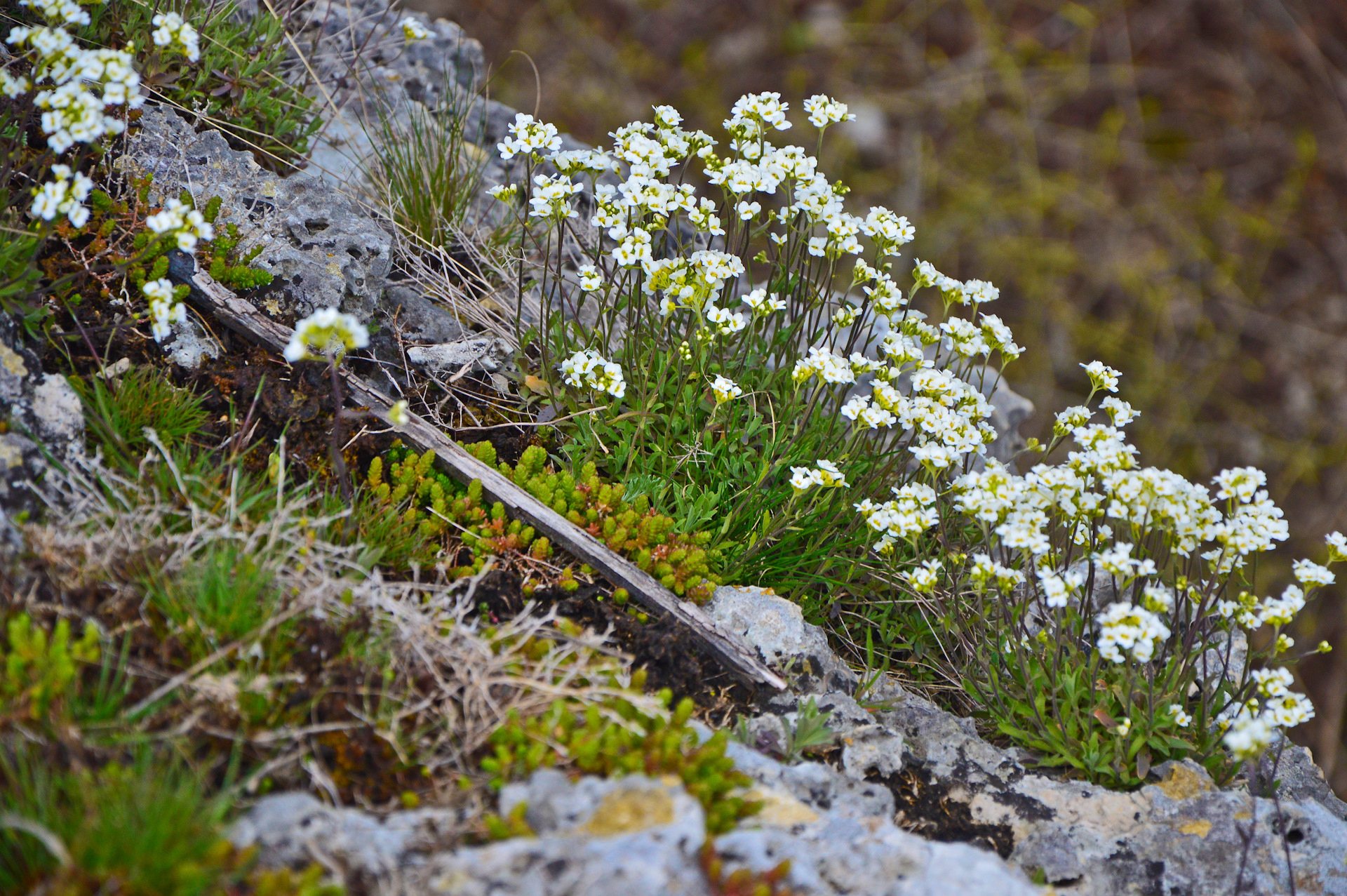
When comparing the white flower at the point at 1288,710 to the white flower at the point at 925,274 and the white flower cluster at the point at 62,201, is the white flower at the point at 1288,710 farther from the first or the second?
the white flower cluster at the point at 62,201

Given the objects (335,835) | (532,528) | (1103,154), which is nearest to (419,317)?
(532,528)

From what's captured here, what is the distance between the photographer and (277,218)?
4035 mm

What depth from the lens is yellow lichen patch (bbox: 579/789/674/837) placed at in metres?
2.33

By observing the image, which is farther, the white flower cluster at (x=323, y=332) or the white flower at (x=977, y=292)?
the white flower at (x=977, y=292)

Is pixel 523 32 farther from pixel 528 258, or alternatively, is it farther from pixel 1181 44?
pixel 1181 44

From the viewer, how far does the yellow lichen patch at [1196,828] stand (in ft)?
10.3

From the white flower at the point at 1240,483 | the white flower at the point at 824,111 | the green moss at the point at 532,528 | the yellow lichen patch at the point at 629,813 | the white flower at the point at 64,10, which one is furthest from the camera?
the white flower at the point at 824,111

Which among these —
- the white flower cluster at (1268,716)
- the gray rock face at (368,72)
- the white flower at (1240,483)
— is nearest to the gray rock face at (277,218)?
the gray rock face at (368,72)

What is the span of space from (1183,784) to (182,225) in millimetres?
3795

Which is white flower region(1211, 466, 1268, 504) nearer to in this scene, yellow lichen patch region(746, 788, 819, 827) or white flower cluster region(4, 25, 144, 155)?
yellow lichen patch region(746, 788, 819, 827)

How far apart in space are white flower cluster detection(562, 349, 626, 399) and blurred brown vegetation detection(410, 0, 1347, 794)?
540cm

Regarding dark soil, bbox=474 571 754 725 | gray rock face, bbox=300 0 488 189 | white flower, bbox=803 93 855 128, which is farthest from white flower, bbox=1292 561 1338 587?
gray rock face, bbox=300 0 488 189

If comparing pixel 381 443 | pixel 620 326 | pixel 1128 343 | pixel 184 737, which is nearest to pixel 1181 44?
pixel 1128 343

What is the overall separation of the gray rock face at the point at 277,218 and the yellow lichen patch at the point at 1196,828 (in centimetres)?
366
